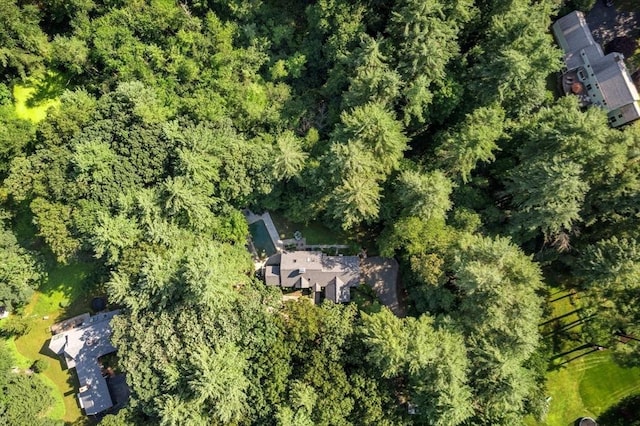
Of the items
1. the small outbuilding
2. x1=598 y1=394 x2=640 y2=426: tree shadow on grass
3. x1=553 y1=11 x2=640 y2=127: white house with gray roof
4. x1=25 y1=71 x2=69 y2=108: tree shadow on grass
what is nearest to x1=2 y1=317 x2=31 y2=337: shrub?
x1=25 y1=71 x2=69 y2=108: tree shadow on grass

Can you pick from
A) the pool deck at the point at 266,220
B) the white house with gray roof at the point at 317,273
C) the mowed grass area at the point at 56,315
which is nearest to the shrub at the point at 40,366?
the mowed grass area at the point at 56,315

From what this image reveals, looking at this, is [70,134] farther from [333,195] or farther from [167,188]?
[333,195]

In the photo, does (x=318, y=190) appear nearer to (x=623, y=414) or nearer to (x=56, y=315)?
(x=56, y=315)

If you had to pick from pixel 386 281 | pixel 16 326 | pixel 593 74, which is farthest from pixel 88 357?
pixel 593 74

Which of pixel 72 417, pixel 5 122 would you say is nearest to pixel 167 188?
pixel 5 122

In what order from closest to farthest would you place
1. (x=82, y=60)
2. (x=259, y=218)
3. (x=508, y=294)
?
(x=508, y=294)
(x=82, y=60)
(x=259, y=218)

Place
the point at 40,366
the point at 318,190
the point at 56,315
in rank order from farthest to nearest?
the point at 56,315 < the point at 40,366 < the point at 318,190
